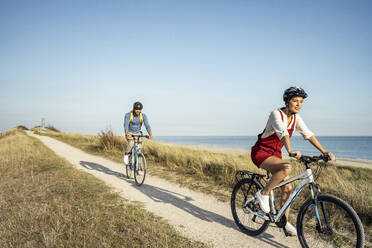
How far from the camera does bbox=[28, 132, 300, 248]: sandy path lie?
377cm

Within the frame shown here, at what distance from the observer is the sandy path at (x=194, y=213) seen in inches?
148

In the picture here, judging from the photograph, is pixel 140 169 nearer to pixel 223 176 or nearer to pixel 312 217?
pixel 223 176

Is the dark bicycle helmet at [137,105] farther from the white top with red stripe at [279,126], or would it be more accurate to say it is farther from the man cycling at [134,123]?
the white top with red stripe at [279,126]

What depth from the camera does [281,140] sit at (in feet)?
11.5

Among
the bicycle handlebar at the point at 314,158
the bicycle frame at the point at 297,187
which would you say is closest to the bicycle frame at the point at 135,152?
the bicycle frame at the point at 297,187

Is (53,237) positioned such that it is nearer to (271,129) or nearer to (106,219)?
(106,219)

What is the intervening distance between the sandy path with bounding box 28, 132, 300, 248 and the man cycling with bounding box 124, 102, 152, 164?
1.49 meters

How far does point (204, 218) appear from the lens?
4.76m

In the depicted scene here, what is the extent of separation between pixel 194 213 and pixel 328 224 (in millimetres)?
2708

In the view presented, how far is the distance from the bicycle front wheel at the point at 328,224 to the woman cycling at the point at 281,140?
0.95ft

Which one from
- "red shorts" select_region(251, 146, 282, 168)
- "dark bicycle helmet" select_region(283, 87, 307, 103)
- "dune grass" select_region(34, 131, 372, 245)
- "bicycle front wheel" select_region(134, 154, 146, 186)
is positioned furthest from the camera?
"bicycle front wheel" select_region(134, 154, 146, 186)

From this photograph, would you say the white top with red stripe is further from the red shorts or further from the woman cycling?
the red shorts

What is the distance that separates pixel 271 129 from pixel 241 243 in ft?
6.13

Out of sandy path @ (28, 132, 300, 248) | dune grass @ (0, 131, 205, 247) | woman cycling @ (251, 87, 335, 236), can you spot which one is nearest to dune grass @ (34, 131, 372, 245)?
sandy path @ (28, 132, 300, 248)
